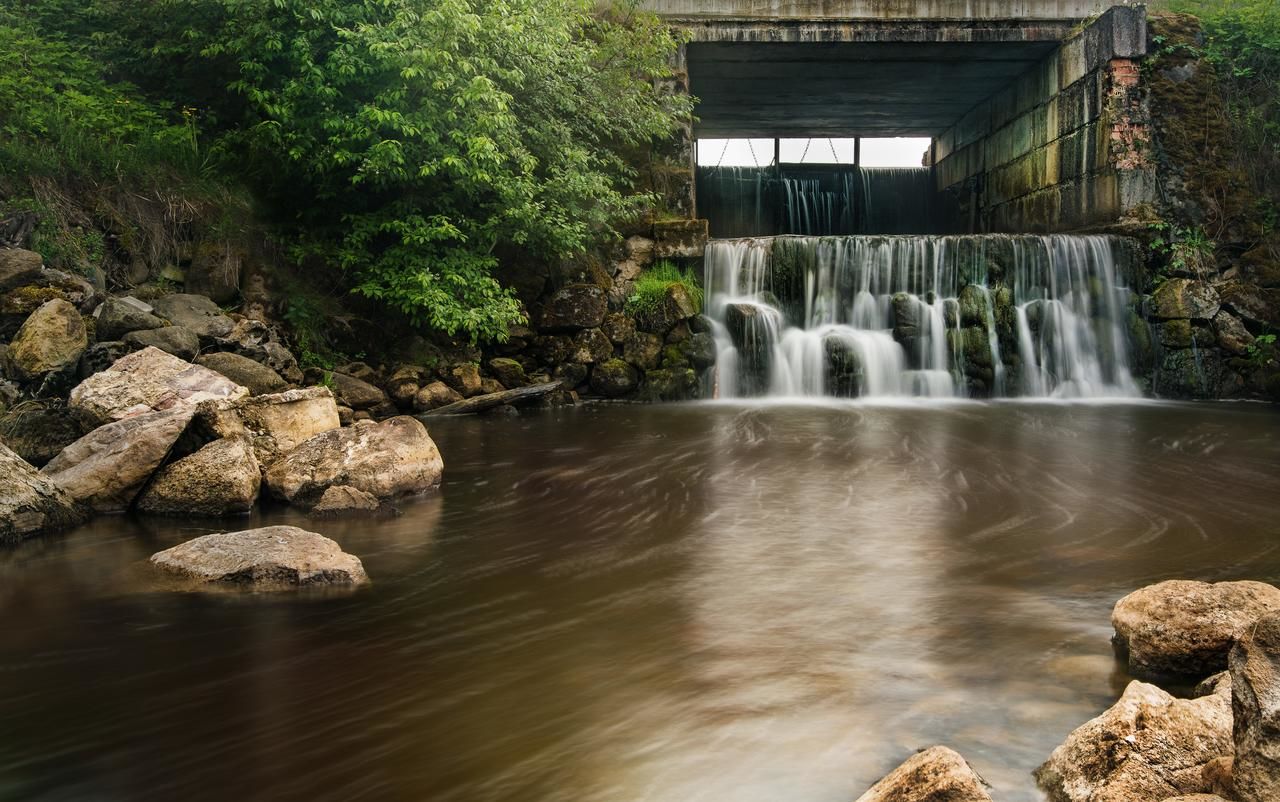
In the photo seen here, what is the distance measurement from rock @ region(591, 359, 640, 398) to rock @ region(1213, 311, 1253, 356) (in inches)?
394

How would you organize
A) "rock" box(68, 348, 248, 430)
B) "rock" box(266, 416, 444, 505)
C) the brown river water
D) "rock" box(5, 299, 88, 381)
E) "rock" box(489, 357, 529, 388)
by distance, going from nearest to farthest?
the brown river water, "rock" box(266, 416, 444, 505), "rock" box(68, 348, 248, 430), "rock" box(5, 299, 88, 381), "rock" box(489, 357, 529, 388)

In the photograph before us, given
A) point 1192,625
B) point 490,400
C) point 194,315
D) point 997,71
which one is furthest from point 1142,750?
point 997,71

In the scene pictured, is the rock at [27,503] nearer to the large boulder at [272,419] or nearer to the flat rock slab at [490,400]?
the large boulder at [272,419]

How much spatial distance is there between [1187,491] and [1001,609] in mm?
4279

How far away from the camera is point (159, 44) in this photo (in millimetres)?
13258

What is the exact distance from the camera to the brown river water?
3.26 meters

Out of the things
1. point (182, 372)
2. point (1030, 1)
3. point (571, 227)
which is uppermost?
point (1030, 1)

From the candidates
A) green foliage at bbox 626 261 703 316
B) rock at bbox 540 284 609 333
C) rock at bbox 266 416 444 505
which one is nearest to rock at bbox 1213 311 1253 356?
green foliage at bbox 626 261 703 316

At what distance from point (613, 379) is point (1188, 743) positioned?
41.0 feet

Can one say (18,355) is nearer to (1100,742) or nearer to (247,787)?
(247,787)

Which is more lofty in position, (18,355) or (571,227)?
(571,227)

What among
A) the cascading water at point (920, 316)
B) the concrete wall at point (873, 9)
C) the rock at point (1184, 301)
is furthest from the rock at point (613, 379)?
the rock at point (1184, 301)

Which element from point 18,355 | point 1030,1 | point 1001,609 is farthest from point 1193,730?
point 1030,1

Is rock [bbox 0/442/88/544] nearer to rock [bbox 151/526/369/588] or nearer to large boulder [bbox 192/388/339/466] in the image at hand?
large boulder [bbox 192/388/339/466]
